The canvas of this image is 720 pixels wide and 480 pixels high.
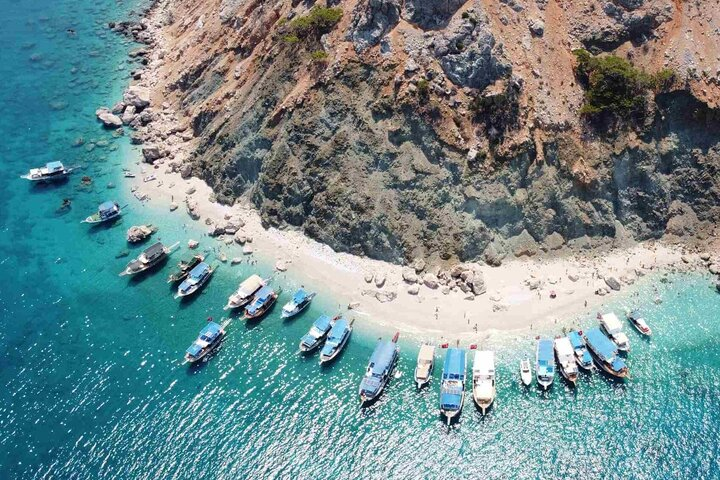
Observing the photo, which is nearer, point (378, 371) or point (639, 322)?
point (378, 371)

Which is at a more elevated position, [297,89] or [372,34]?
[372,34]

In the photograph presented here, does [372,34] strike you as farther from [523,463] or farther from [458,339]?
[523,463]

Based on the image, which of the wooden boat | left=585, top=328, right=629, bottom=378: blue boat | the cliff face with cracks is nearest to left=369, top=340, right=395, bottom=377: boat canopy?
the cliff face with cracks

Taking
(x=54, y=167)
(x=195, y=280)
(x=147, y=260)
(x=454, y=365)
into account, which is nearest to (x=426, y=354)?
(x=454, y=365)

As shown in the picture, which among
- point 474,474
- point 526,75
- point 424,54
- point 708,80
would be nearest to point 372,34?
point 424,54

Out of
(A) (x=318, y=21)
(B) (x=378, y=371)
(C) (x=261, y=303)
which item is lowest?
(C) (x=261, y=303)

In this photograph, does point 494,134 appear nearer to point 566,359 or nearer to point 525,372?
point 566,359
